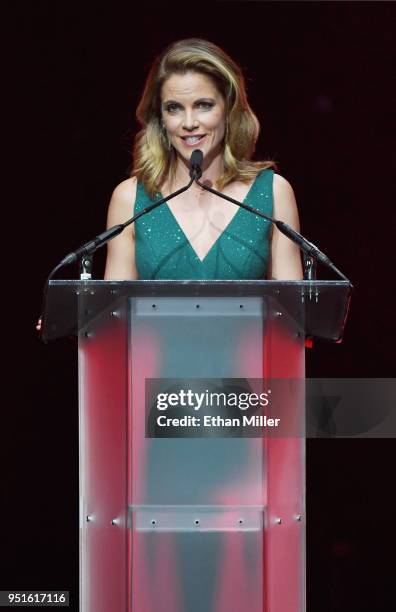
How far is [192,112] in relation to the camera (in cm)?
258

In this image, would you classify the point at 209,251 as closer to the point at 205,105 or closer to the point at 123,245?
the point at 123,245

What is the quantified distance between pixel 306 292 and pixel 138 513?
477 millimetres

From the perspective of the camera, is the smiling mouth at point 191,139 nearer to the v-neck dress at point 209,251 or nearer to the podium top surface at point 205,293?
the v-neck dress at point 209,251

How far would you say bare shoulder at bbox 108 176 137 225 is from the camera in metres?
2.72

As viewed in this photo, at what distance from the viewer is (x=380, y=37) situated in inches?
128

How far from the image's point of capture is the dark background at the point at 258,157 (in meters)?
3.26

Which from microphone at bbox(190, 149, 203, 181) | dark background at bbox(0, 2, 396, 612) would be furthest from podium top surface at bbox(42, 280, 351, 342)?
dark background at bbox(0, 2, 396, 612)

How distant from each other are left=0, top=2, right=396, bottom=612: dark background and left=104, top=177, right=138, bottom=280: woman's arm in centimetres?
60

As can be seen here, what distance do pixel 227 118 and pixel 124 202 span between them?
327 millimetres

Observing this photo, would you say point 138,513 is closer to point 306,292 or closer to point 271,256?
point 306,292

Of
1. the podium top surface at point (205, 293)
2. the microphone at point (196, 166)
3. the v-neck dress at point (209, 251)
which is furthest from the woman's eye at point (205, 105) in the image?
the podium top surface at point (205, 293)

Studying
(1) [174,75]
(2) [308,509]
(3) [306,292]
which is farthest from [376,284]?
(3) [306,292]

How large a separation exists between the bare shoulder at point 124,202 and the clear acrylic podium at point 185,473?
83 cm

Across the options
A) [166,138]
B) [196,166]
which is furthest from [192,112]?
[196,166]
